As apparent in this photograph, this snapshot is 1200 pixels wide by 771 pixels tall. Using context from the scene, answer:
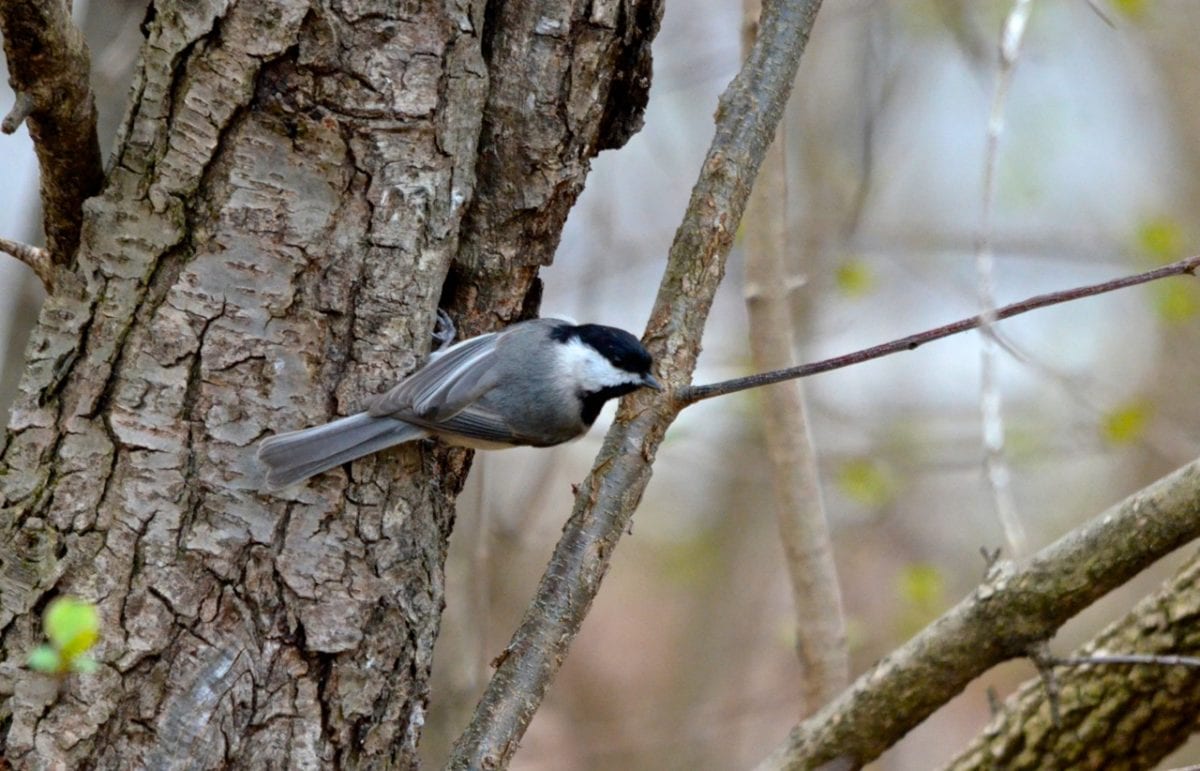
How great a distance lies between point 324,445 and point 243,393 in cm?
16

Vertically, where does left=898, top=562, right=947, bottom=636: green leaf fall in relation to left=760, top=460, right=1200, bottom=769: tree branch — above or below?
above

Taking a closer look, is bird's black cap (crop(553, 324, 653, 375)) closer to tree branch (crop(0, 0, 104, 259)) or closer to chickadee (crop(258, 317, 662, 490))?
chickadee (crop(258, 317, 662, 490))

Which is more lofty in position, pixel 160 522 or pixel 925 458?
pixel 925 458

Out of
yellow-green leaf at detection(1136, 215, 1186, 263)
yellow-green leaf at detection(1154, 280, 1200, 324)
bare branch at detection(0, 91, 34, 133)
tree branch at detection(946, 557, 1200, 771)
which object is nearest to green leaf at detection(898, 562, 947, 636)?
yellow-green leaf at detection(1154, 280, 1200, 324)

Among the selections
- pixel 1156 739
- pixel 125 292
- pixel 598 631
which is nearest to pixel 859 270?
pixel 1156 739

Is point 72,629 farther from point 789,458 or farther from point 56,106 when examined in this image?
point 789,458

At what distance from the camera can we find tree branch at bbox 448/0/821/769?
6.65 ft

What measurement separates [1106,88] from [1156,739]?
5.28 meters

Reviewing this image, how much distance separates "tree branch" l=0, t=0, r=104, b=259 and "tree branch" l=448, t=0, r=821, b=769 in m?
1.04

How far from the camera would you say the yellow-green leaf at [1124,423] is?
4.21 meters

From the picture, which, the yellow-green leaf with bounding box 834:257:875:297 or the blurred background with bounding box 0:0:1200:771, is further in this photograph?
the blurred background with bounding box 0:0:1200:771

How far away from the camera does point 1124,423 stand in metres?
4.20

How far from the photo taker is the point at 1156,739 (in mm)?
2611

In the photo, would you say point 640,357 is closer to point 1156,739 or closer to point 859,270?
point 1156,739
